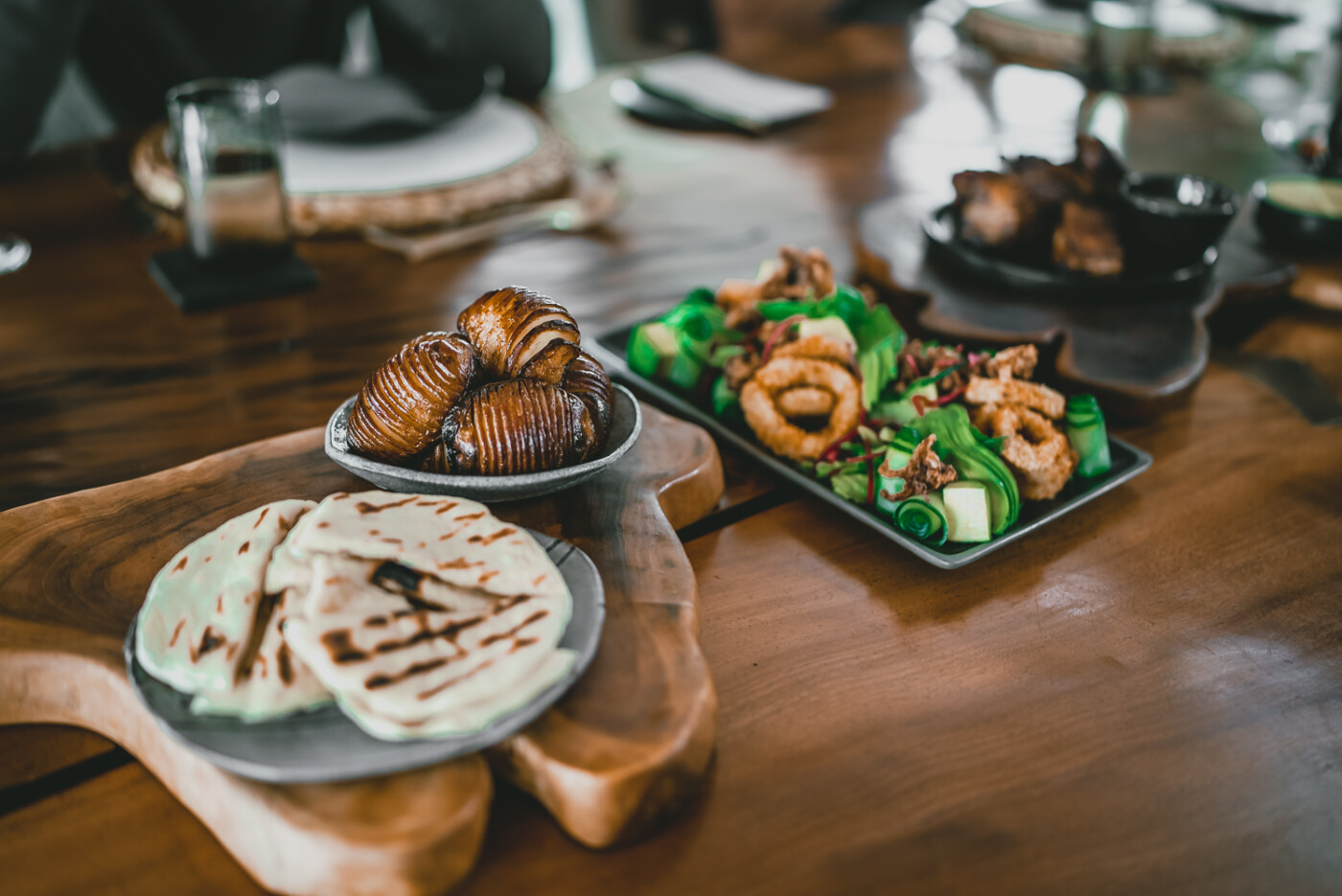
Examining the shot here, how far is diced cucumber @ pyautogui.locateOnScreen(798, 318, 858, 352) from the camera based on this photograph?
1.25 m

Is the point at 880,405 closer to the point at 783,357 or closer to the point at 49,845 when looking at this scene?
the point at 783,357

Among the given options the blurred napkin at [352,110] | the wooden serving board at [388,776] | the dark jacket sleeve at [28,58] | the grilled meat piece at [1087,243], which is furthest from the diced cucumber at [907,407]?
the dark jacket sleeve at [28,58]

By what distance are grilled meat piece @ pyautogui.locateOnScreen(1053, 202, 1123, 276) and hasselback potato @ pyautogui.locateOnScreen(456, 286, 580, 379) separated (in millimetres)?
903

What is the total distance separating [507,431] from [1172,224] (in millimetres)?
1160

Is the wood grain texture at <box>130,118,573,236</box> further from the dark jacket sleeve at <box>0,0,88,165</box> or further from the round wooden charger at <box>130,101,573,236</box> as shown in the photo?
the dark jacket sleeve at <box>0,0,88,165</box>

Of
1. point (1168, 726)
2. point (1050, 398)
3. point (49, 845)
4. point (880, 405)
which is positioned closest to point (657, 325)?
point (880, 405)

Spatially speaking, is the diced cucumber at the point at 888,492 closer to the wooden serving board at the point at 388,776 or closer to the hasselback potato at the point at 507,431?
the wooden serving board at the point at 388,776

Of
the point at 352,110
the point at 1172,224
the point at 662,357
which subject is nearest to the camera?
the point at 662,357

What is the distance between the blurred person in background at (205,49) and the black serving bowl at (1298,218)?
5.22 feet

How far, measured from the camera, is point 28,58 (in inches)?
80.5

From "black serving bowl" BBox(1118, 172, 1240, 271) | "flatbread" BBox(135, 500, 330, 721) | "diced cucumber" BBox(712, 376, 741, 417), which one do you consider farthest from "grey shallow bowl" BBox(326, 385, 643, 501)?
"black serving bowl" BBox(1118, 172, 1240, 271)

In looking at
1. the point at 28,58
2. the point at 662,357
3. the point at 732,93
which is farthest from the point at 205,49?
the point at 662,357

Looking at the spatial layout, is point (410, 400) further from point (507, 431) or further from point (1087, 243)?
point (1087, 243)

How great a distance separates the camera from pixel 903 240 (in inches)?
70.2
